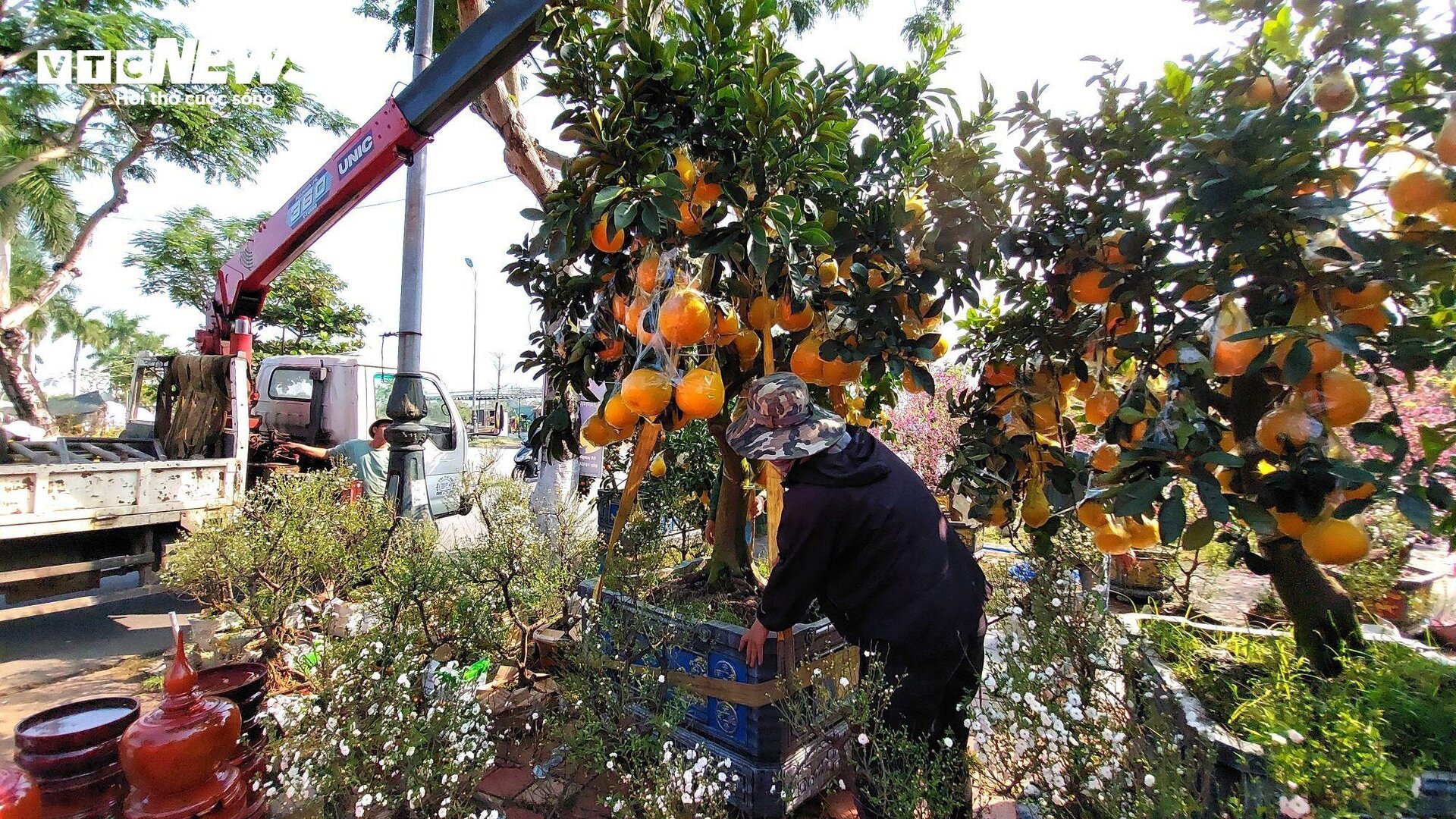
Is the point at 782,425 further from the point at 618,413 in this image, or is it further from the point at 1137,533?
the point at 1137,533

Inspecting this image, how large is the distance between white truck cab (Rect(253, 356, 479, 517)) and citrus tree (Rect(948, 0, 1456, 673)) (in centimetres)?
637

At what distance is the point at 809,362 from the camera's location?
86.4 inches

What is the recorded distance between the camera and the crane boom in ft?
12.3

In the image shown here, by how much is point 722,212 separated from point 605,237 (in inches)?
15.0

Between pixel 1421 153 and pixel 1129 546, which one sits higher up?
pixel 1421 153

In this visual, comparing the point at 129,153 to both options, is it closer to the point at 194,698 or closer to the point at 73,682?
the point at 73,682

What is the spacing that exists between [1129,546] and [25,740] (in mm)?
3262

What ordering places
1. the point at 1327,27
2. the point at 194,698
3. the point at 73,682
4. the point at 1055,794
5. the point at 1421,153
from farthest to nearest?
the point at 73,682, the point at 194,698, the point at 1055,794, the point at 1327,27, the point at 1421,153

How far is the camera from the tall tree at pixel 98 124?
1063 centimetres

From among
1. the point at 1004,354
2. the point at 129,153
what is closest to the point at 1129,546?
the point at 1004,354

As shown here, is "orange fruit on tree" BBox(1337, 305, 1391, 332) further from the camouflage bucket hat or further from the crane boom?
the crane boom

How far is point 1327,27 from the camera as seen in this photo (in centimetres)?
160

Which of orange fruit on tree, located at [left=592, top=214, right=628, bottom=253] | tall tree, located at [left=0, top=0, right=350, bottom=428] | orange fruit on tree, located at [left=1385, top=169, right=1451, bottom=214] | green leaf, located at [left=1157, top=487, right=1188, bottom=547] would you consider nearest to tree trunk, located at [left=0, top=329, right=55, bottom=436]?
tall tree, located at [left=0, top=0, right=350, bottom=428]

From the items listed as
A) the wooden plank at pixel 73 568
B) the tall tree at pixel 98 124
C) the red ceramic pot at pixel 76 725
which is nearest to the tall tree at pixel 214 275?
the tall tree at pixel 98 124
